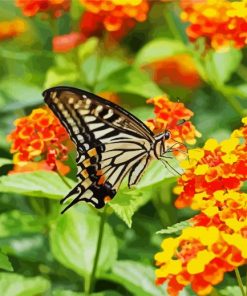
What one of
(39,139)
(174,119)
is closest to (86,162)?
(39,139)

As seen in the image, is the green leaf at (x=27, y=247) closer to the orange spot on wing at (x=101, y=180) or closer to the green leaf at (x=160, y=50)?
the orange spot on wing at (x=101, y=180)

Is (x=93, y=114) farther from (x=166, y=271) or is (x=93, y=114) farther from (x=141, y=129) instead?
(x=166, y=271)

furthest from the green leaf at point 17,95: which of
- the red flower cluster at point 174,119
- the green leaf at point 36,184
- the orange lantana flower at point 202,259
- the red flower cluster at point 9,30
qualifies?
the orange lantana flower at point 202,259

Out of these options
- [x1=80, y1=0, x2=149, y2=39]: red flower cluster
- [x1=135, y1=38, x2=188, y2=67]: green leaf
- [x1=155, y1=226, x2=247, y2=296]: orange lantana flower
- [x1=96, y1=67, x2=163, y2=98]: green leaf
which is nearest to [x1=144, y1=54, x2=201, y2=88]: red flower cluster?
[x1=135, y1=38, x2=188, y2=67]: green leaf

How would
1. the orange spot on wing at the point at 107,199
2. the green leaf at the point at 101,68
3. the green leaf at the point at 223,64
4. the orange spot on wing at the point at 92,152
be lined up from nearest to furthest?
1. the orange spot on wing at the point at 107,199
2. the orange spot on wing at the point at 92,152
3. the green leaf at the point at 223,64
4. the green leaf at the point at 101,68

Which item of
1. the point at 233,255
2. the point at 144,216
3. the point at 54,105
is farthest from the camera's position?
the point at 144,216

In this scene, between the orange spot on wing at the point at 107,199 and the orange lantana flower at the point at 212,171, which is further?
the orange spot on wing at the point at 107,199

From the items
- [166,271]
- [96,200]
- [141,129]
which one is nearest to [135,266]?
[96,200]
